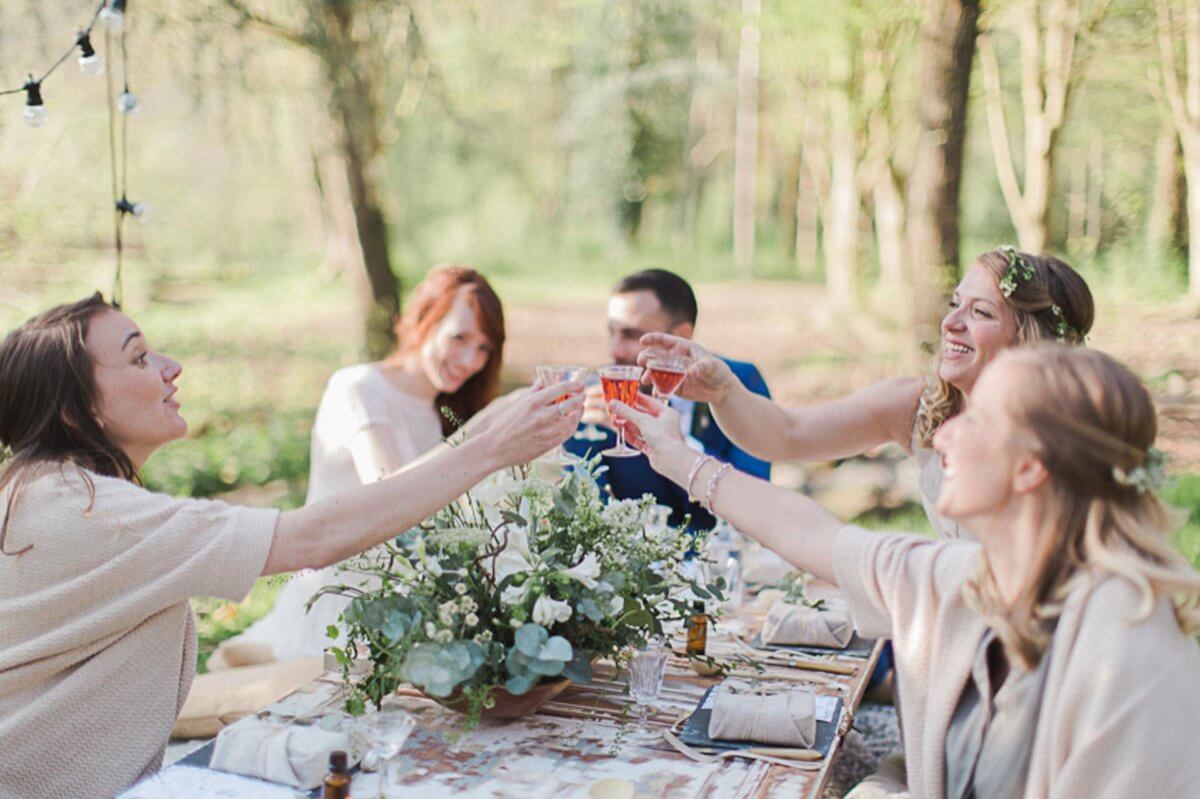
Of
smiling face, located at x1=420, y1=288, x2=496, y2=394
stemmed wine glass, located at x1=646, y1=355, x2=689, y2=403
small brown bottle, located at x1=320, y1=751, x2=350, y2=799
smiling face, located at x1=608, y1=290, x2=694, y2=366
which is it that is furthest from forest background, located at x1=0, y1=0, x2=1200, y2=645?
small brown bottle, located at x1=320, y1=751, x2=350, y2=799

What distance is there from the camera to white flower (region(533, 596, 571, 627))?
2123 mm

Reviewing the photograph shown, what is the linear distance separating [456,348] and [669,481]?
0.99m

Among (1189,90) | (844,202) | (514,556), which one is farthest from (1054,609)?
(844,202)

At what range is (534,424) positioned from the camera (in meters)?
2.50

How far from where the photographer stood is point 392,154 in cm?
2266

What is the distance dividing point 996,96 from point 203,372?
9003 mm

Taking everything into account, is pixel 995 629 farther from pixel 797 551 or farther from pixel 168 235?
pixel 168 235

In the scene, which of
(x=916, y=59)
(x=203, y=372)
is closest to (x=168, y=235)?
(x=203, y=372)

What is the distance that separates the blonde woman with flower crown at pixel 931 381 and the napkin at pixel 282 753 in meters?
1.44

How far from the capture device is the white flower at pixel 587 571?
2.23 m

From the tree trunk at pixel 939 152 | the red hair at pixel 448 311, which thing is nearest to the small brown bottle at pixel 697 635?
the red hair at pixel 448 311

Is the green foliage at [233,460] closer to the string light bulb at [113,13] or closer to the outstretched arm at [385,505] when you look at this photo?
the string light bulb at [113,13]

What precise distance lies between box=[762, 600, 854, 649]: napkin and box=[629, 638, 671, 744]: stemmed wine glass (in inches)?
23.0

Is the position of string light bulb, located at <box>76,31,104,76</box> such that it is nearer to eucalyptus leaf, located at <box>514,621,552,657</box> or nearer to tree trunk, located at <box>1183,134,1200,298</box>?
eucalyptus leaf, located at <box>514,621,552,657</box>
